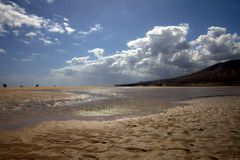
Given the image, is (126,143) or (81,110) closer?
(126,143)

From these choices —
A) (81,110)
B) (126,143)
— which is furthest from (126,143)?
(81,110)

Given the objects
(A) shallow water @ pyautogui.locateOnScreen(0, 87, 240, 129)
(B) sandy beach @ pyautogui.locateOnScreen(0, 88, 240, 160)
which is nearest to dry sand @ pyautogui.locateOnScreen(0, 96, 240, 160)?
(B) sandy beach @ pyautogui.locateOnScreen(0, 88, 240, 160)

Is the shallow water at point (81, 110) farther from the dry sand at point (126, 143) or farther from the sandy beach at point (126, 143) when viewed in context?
the dry sand at point (126, 143)

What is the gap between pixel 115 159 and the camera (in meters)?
6.48

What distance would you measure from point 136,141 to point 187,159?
260 centimetres

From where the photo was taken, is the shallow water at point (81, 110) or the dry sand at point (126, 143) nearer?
the dry sand at point (126, 143)

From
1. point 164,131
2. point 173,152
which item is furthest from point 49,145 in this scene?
point 164,131

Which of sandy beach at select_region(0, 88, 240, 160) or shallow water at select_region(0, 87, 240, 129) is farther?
shallow water at select_region(0, 87, 240, 129)

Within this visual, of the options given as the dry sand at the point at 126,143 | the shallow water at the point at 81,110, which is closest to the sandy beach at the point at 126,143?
the dry sand at the point at 126,143

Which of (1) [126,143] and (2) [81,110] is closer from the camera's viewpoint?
(1) [126,143]

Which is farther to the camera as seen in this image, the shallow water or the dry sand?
the shallow water

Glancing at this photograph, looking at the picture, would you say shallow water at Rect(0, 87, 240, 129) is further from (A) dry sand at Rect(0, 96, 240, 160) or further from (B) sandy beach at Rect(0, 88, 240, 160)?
(A) dry sand at Rect(0, 96, 240, 160)

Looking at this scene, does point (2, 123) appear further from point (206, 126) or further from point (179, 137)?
point (206, 126)

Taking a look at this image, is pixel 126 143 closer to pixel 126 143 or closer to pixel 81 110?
pixel 126 143
